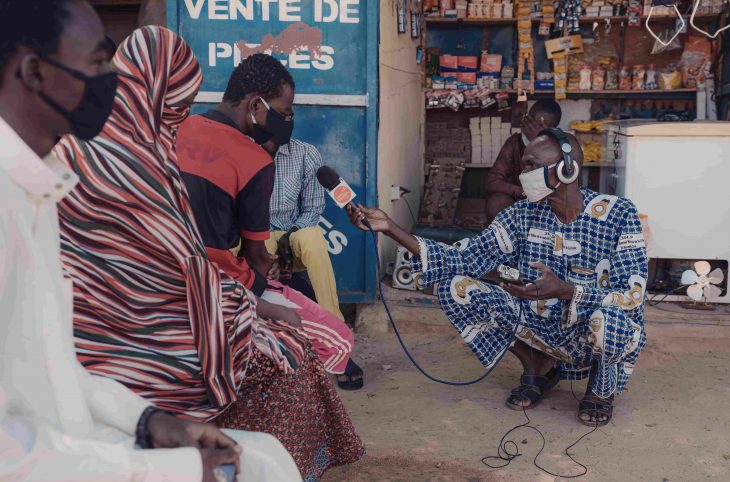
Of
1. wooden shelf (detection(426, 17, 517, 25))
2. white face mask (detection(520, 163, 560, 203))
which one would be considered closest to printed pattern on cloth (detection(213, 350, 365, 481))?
white face mask (detection(520, 163, 560, 203))

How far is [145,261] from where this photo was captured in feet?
7.07

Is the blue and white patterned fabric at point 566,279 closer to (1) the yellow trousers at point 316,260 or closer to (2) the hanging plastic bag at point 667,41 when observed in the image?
(1) the yellow trousers at point 316,260

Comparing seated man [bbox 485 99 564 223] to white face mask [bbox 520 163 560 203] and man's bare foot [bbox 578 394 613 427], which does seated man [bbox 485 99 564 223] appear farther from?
man's bare foot [bbox 578 394 613 427]

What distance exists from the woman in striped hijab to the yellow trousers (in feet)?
6.48

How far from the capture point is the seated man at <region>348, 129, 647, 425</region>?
3.88 meters

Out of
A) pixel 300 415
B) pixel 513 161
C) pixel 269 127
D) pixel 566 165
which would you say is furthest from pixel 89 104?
pixel 513 161

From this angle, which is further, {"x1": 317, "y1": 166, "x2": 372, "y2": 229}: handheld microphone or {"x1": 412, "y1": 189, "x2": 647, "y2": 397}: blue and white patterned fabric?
{"x1": 412, "y1": 189, "x2": 647, "y2": 397}: blue and white patterned fabric

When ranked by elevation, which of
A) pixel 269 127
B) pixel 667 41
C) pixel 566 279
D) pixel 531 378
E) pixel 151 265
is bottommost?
pixel 531 378

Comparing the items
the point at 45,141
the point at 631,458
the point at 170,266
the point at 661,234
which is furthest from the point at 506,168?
the point at 45,141

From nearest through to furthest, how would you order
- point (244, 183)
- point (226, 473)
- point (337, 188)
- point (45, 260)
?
1. point (45, 260)
2. point (226, 473)
3. point (244, 183)
4. point (337, 188)

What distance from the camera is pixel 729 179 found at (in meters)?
5.40

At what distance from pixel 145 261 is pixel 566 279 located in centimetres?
252

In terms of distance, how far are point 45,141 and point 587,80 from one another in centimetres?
734

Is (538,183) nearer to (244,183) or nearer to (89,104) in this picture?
Result: (244,183)
